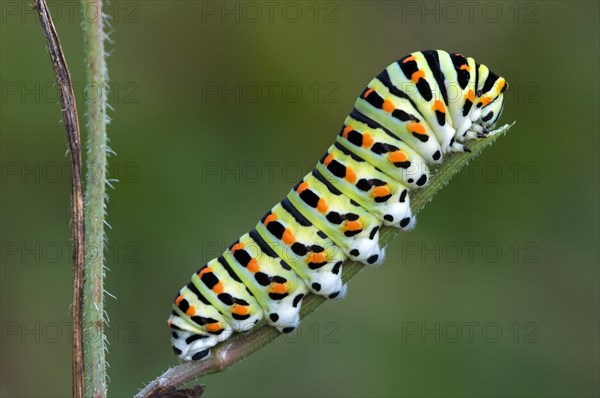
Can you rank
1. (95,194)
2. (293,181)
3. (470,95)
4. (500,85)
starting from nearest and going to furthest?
(95,194), (470,95), (500,85), (293,181)

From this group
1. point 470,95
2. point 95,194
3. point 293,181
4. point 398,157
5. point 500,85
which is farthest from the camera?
point 293,181

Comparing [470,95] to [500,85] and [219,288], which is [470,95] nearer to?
[500,85]

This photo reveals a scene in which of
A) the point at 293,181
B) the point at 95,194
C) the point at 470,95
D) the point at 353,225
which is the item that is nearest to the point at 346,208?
the point at 353,225

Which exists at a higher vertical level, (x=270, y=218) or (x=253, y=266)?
(x=270, y=218)

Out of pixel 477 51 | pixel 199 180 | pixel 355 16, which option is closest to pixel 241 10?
pixel 355 16

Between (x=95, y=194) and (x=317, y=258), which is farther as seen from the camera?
(x=317, y=258)

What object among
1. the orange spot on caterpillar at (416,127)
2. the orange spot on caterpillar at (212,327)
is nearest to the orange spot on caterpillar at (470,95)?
the orange spot on caterpillar at (416,127)

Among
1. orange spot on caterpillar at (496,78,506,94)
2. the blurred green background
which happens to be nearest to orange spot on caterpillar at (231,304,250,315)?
orange spot on caterpillar at (496,78,506,94)

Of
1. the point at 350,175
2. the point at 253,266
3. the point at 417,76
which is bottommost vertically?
the point at 253,266
